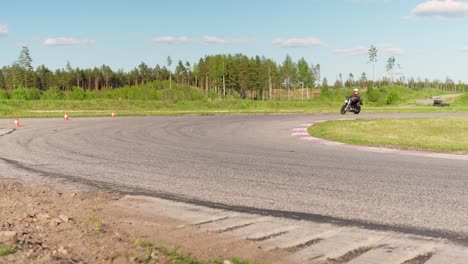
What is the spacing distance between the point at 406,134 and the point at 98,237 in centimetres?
1408

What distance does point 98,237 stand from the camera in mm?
4473

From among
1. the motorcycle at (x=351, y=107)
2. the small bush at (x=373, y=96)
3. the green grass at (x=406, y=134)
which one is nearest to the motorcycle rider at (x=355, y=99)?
the motorcycle at (x=351, y=107)

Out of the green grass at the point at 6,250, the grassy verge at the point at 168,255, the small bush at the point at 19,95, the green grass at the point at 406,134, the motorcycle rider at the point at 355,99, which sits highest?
the small bush at the point at 19,95

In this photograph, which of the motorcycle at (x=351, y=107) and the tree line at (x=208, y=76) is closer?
the motorcycle at (x=351, y=107)

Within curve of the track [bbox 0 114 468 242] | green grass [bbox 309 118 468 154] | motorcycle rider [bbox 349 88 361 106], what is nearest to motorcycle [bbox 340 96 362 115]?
motorcycle rider [bbox 349 88 361 106]

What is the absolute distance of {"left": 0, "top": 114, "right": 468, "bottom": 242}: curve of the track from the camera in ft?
18.0

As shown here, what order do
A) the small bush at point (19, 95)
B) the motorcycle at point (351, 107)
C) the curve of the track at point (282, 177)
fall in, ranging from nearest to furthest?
1. the curve of the track at point (282, 177)
2. the motorcycle at point (351, 107)
3. the small bush at point (19, 95)

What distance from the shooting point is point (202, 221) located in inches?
200

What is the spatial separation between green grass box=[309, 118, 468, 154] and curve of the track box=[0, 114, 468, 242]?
193 centimetres

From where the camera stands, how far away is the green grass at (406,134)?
12.4 metres

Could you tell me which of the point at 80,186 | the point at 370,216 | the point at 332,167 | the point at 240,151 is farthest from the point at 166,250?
the point at 240,151

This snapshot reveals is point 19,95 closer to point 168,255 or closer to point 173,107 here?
point 173,107

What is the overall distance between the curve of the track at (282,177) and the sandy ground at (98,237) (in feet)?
3.72

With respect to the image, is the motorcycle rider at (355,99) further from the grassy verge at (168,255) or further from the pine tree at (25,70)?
the pine tree at (25,70)
